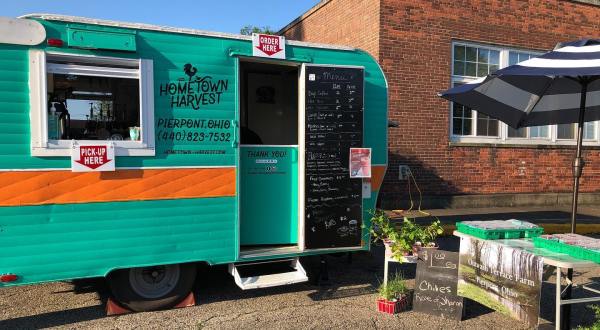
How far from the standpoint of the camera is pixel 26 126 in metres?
4.06

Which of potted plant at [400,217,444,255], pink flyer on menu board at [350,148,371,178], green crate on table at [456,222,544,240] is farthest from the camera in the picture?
pink flyer on menu board at [350,148,371,178]

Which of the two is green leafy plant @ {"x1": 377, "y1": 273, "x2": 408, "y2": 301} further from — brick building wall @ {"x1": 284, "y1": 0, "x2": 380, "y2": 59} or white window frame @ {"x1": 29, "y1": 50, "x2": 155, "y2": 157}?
brick building wall @ {"x1": 284, "y1": 0, "x2": 380, "y2": 59}

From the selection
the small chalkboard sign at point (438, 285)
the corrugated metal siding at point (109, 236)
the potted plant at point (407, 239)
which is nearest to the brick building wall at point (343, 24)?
the potted plant at point (407, 239)

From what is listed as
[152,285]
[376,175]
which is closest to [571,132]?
[376,175]

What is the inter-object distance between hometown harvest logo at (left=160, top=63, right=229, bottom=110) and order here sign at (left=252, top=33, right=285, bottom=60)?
18.4 inches

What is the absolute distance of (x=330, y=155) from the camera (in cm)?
531

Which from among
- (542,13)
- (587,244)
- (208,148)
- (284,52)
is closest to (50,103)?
(208,148)

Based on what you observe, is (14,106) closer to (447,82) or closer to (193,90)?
(193,90)

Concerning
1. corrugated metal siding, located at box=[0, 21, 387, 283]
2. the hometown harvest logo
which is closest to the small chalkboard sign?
corrugated metal siding, located at box=[0, 21, 387, 283]

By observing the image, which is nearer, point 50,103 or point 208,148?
point 50,103

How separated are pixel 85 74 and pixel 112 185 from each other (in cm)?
102

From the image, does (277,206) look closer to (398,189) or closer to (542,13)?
(398,189)

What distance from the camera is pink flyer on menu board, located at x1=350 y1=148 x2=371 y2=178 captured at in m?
5.41

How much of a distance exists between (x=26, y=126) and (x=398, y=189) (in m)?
8.14
